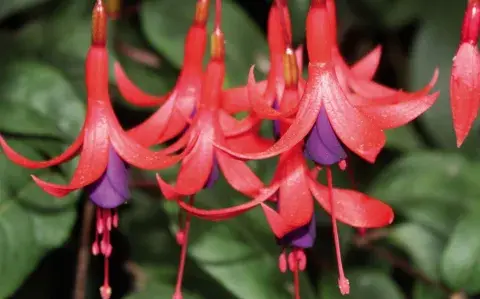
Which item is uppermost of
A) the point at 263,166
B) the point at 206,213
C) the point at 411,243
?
the point at 206,213

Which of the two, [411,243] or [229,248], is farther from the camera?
[411,243]

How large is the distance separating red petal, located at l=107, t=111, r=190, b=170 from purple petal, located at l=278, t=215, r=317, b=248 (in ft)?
0.44

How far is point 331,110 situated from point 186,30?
0.51m

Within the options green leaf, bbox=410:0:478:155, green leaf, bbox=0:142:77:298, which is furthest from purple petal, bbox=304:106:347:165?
green leaf, bbox=410:0:478:155

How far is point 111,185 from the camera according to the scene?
0.77 metres

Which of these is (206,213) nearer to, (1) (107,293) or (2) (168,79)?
(1) (107,293)

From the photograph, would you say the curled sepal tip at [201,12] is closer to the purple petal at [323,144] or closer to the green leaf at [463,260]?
the purple petal at [323,144]

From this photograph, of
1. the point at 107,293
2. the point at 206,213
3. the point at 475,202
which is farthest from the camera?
the point at 475,202

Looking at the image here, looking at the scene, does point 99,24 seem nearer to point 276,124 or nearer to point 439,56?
point 276,124

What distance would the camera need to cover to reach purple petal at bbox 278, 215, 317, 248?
799 millimetres

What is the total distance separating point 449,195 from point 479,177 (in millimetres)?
55

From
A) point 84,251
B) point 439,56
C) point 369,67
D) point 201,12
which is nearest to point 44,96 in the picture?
point 84,251

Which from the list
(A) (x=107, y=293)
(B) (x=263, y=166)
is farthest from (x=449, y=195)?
(A) (x=107, y=293)

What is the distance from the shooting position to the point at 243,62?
1.21 m
